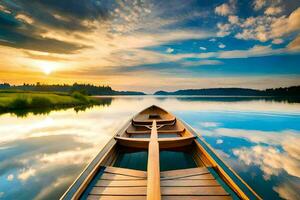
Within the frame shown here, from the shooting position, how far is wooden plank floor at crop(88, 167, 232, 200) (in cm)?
322

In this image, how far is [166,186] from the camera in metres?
3.51

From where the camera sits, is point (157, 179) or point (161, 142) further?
point (161, 142)

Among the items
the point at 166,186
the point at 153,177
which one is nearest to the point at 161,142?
the point at 166,186

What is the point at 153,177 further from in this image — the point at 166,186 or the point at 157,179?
the point at 166,186

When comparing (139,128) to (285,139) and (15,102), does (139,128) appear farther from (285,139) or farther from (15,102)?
(15,102)

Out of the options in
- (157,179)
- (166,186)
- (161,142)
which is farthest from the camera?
(161,142)

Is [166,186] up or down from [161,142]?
down

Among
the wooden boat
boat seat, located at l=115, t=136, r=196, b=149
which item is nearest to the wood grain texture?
the wooden boat

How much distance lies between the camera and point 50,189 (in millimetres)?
5117

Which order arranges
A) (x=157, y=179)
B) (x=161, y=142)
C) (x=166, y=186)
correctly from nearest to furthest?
1. (x=157, y=179)
2. (x=166, y=186)
3. (x=161, y=142)

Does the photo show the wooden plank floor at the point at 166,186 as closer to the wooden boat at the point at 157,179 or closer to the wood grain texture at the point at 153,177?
the wooden boat at the point at 157,179

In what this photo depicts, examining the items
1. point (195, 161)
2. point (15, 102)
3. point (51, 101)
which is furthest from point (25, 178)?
point (51, 101)

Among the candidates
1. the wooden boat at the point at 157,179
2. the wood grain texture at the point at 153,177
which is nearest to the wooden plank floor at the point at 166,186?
the wooden boat at the point at 157,179

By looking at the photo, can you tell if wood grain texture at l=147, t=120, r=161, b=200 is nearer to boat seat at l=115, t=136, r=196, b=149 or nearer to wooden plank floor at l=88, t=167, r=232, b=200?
wooden plank floor at l=88, t=167, r=232, b=200
